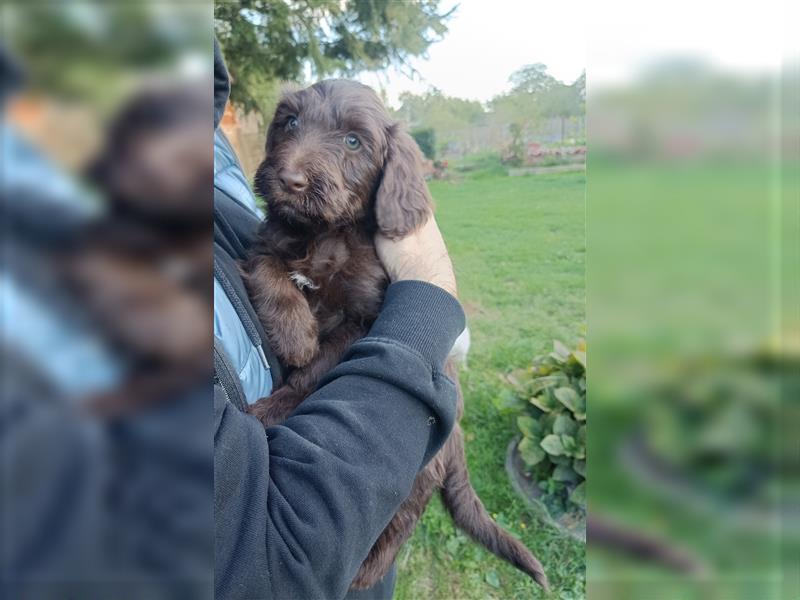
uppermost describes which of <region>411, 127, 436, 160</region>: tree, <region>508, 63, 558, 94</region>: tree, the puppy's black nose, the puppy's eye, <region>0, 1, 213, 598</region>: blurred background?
<region>508, 63, 558, 94</region>: tree

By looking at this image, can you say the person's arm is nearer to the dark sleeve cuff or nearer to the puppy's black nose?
the dark sleeve cuff

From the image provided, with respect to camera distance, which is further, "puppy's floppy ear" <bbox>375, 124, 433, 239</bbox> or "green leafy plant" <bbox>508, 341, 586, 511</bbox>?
"green leafy plant" <bbox>508, 341, 586, 511</bbox>

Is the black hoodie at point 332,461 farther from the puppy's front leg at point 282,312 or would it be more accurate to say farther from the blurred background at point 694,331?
the blurred background at point 694,331

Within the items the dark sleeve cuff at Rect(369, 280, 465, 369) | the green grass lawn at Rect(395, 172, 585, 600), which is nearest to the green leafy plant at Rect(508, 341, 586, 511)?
the green grass lawn at Rect(395, 172, 585, 600)

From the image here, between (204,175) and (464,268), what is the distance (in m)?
3.03

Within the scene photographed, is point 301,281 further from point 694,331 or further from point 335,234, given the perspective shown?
point 694,331

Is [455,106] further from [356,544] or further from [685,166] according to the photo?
[685,166]

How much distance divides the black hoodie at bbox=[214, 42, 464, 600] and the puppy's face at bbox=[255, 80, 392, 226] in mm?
319

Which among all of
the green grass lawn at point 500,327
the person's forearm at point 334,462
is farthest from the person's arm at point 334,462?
the green grass lawn at point 500,327

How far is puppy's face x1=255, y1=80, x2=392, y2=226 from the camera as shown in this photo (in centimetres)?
151

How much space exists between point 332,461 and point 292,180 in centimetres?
76

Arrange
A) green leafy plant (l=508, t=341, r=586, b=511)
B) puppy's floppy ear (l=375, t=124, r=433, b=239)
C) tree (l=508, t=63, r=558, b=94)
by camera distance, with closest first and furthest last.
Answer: puppy's floppy ear (l=375, t=124, r=433, b=239), tree (l=508, t=63, r=558, b=94), green leafy plant (l=508, t=341, r=586, b=511)

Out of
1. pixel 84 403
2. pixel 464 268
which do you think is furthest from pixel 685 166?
pixel 464 268

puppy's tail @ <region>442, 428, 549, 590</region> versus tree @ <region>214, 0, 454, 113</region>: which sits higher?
tree @ <region>214, 0, 454, 113</region>
